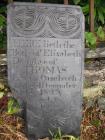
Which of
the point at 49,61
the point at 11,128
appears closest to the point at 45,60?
the point at 49,61

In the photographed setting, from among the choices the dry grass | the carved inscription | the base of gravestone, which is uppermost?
the carved inscription

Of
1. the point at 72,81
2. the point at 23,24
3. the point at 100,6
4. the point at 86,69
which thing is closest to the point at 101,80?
the point at 86,69

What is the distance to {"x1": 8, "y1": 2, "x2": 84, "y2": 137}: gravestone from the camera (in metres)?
3.74

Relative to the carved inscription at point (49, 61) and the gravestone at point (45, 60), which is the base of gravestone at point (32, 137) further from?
the carved inscription at point (49, 61)

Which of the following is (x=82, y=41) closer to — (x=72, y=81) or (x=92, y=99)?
(x=72, y=81)

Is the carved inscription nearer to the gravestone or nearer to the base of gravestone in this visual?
the gravestone

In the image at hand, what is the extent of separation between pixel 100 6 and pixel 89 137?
1.37 meters

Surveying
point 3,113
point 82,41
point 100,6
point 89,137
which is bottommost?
point 89,137

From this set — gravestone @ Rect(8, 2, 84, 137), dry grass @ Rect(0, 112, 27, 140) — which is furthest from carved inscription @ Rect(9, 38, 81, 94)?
dry grass @ Rect(0, 112, 27, 140)

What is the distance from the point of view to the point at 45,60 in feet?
12.4

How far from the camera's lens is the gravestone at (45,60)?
3740 millimetres

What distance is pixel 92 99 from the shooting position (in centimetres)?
422

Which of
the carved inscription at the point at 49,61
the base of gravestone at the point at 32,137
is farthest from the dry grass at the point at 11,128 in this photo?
the carved inscription at the point at 49,61

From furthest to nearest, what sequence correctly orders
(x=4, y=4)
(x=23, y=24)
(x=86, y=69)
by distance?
(x=4, y=4) < (x=86, y=69) < (x=23, y=24)
